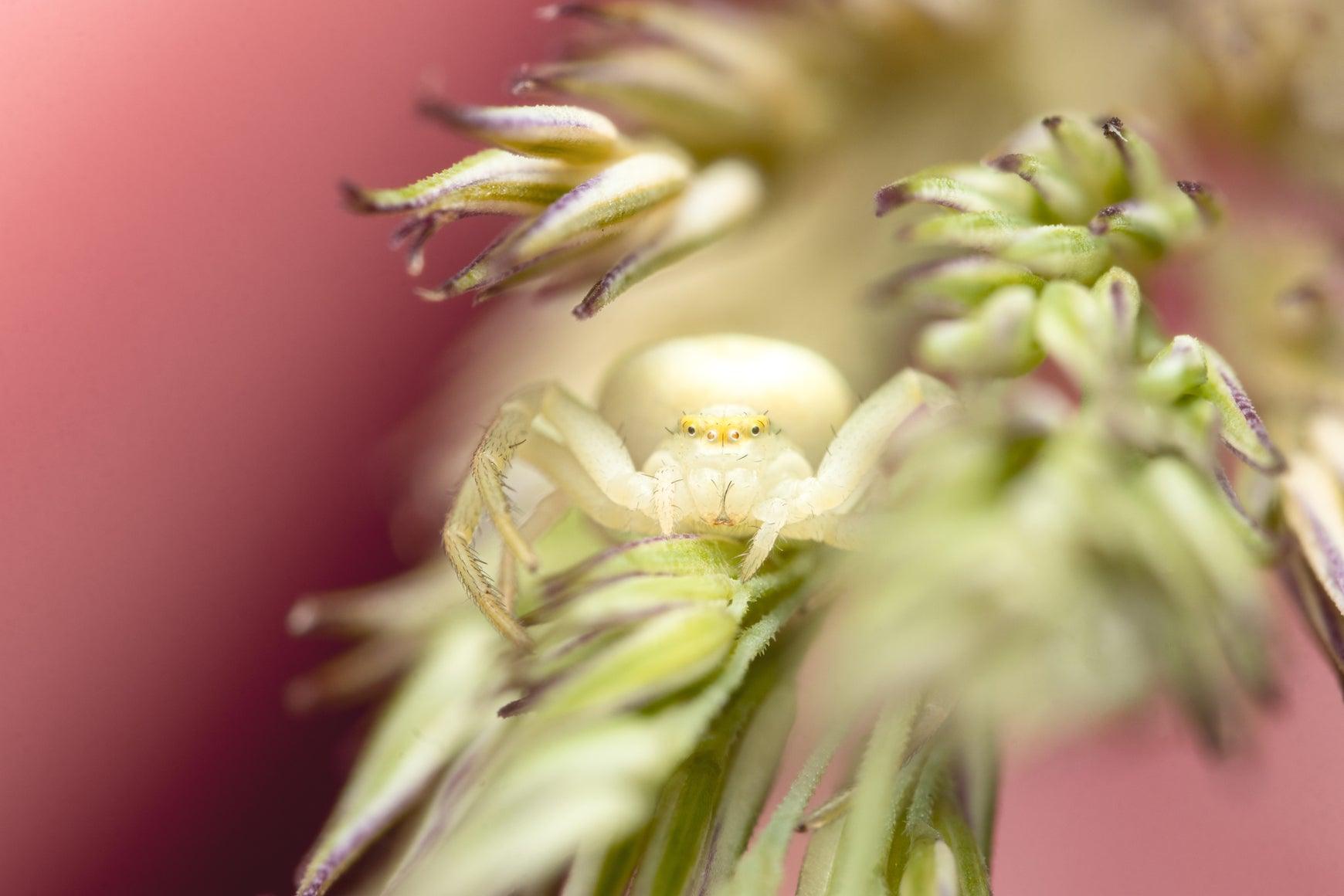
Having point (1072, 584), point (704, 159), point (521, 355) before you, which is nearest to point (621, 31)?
point (704, 159)

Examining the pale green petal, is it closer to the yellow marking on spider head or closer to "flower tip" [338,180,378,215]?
"flower tip" [338,180,378,215]

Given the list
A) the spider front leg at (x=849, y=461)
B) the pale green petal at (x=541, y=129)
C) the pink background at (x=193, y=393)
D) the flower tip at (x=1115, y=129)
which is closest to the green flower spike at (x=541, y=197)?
the pale green petal at (x=541, y=129)

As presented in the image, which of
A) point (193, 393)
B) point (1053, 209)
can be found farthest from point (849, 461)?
point (193, 393)

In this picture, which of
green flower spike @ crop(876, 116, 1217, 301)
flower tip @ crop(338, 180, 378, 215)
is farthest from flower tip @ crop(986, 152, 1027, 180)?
flower tip @ crop(338, 180, 378, 215)

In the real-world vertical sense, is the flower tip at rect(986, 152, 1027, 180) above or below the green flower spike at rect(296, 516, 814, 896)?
above

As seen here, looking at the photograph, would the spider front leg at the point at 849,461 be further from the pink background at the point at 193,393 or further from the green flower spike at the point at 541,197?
the pink background at the point at 193,393

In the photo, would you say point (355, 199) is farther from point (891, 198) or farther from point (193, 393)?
point (193, 393)
